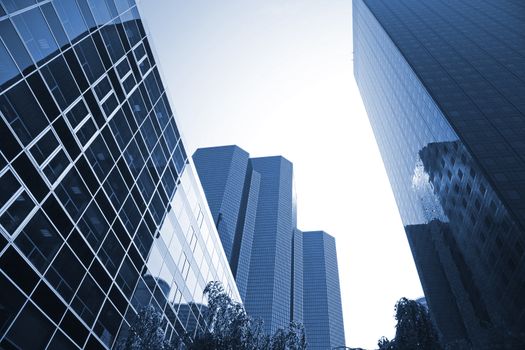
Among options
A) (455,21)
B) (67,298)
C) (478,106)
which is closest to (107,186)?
(67,298)

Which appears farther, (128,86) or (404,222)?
(404,222)

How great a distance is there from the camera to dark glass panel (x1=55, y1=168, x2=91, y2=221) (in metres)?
22.5

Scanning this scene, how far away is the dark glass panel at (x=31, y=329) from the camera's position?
18094 millimetres

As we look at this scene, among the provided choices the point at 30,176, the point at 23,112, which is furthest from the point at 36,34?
the point at 30,176

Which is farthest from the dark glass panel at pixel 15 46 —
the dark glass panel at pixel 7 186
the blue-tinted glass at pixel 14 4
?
the dark glass panel at pixel 7 186

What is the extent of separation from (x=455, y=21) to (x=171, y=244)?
123 metres

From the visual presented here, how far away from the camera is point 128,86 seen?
104 ft

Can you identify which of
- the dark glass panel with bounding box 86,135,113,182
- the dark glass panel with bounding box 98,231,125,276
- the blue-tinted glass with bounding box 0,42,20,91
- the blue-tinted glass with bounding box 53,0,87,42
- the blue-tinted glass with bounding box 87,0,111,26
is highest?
the blue-tinted glass with bounding box 87,0,111,26

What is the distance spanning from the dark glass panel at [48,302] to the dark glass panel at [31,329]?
1.14 ft

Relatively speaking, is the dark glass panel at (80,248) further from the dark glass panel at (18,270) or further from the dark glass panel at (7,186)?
the dark glass panel at (7,186)

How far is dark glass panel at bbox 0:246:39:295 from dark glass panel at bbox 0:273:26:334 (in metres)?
0.36

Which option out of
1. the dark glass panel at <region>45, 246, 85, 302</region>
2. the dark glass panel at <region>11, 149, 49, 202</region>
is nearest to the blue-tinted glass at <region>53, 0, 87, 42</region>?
the dark glass panel at <region>11, 149, 49, 202</region>

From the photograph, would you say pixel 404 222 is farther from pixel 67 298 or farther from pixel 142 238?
pixel 67 298

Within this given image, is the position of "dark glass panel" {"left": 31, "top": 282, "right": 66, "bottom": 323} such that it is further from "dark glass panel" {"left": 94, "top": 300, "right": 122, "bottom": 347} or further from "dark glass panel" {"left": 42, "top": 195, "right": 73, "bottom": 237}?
"dark glass panel" {"left": 94, "top": 300, "right": 122, "bottom": 347}
